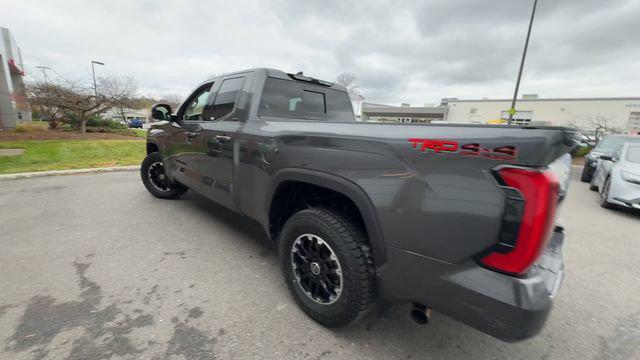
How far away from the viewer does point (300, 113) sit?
315 centimetres

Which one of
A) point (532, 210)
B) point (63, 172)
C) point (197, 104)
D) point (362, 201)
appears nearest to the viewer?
point (532, 210)

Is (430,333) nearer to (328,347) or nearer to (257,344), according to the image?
(328,347)

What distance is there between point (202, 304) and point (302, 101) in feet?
7.29

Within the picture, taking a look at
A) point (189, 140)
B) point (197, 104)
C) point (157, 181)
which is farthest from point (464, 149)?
point (157, 181)

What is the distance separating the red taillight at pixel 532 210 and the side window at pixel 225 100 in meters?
2.54

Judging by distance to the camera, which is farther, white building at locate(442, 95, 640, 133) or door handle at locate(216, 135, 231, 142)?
white building at locate(442, 95, 640, 133)

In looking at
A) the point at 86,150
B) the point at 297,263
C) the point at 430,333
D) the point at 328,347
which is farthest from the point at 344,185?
the point at 86,150

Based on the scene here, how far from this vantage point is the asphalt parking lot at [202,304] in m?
1.86

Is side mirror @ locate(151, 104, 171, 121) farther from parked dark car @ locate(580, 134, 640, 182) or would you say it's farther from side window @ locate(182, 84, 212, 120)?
parked dark car @ locate(580, 134, 640, 182)

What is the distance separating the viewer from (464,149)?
1.31 meters

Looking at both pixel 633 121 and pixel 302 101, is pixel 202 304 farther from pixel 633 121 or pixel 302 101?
pixel 633 121

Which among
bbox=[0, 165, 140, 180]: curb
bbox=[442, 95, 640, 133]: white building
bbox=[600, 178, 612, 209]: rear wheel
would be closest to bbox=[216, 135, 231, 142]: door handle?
Result: bbox=[0, 165, 140, 180]: curb

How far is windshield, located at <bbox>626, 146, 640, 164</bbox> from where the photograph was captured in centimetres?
575

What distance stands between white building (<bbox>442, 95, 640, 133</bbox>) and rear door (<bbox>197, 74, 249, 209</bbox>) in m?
28.9
